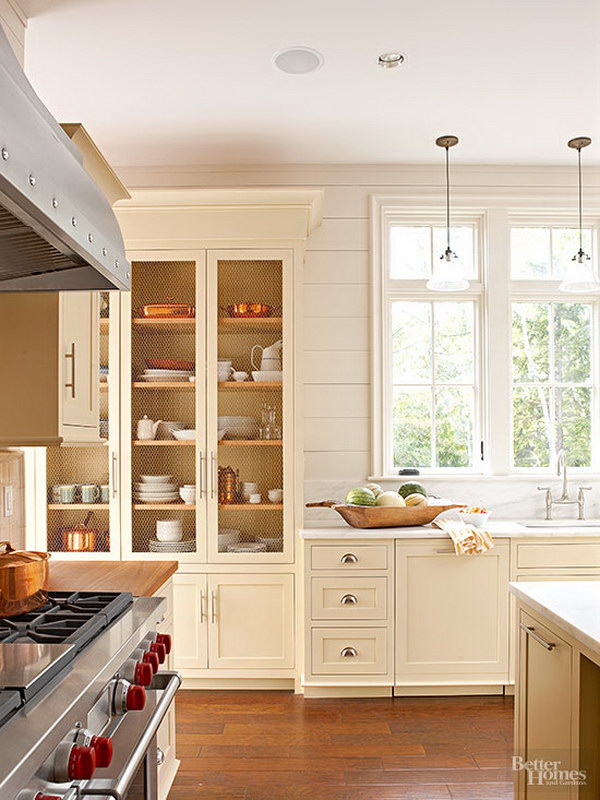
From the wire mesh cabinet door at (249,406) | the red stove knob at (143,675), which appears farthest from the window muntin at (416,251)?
the red stove knob at (143,675)

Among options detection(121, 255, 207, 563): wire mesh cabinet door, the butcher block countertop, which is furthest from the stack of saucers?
the butcher block countertop

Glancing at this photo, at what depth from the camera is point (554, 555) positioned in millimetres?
3764

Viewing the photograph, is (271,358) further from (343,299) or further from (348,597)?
(348,597)

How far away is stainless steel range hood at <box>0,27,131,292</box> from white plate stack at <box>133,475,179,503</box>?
1.95 meters

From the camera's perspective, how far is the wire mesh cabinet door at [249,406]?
384 centimetres

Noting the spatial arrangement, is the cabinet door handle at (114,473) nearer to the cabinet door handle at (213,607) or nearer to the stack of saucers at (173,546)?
the stack of saucers at (173,546)

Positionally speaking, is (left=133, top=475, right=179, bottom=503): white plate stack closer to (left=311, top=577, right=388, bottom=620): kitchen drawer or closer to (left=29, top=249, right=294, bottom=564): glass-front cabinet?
(left=29, top=249, right=294, bottom=564): glass-front cabinet

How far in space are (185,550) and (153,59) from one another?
2.23 m

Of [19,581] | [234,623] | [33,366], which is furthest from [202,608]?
[19,581]

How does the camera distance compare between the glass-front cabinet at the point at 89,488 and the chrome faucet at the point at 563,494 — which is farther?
the chrome faucet at the point at 563,494

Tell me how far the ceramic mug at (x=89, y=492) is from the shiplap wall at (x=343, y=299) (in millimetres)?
1128

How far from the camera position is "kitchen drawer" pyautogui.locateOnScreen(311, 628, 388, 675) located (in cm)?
373

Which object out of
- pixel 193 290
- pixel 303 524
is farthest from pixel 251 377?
pixel 303 524

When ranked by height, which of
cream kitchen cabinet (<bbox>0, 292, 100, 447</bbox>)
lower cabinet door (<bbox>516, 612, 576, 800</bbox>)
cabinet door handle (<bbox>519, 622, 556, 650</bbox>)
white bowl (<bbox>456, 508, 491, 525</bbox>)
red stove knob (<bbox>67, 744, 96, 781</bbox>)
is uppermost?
cream kitchen cabinet (<bbox>0, 292, 100, 447</bbox>)
